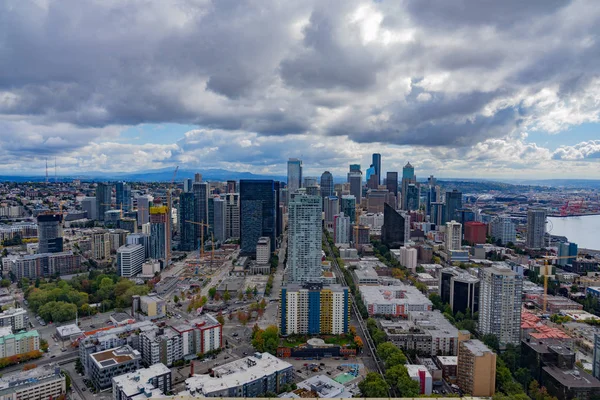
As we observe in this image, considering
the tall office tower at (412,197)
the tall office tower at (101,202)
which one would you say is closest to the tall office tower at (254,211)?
the tall office tower at (101,202)

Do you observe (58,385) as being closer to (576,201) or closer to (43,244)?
(43,244)

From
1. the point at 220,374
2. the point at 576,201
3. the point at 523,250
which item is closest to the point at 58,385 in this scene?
the point at 220,374

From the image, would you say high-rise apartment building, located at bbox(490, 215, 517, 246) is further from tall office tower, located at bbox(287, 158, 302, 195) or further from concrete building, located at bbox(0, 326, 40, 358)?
concrete building, located at bbox(0, 326, 40, 358)

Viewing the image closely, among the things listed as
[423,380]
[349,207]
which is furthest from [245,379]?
[349,207]

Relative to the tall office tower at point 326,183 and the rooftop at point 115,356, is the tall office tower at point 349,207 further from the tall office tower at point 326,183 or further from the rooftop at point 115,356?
the rooftop at point 115,356

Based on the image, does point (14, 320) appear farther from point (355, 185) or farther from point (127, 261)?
point (355, 185)

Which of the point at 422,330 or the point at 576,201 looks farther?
the point at 576,201
